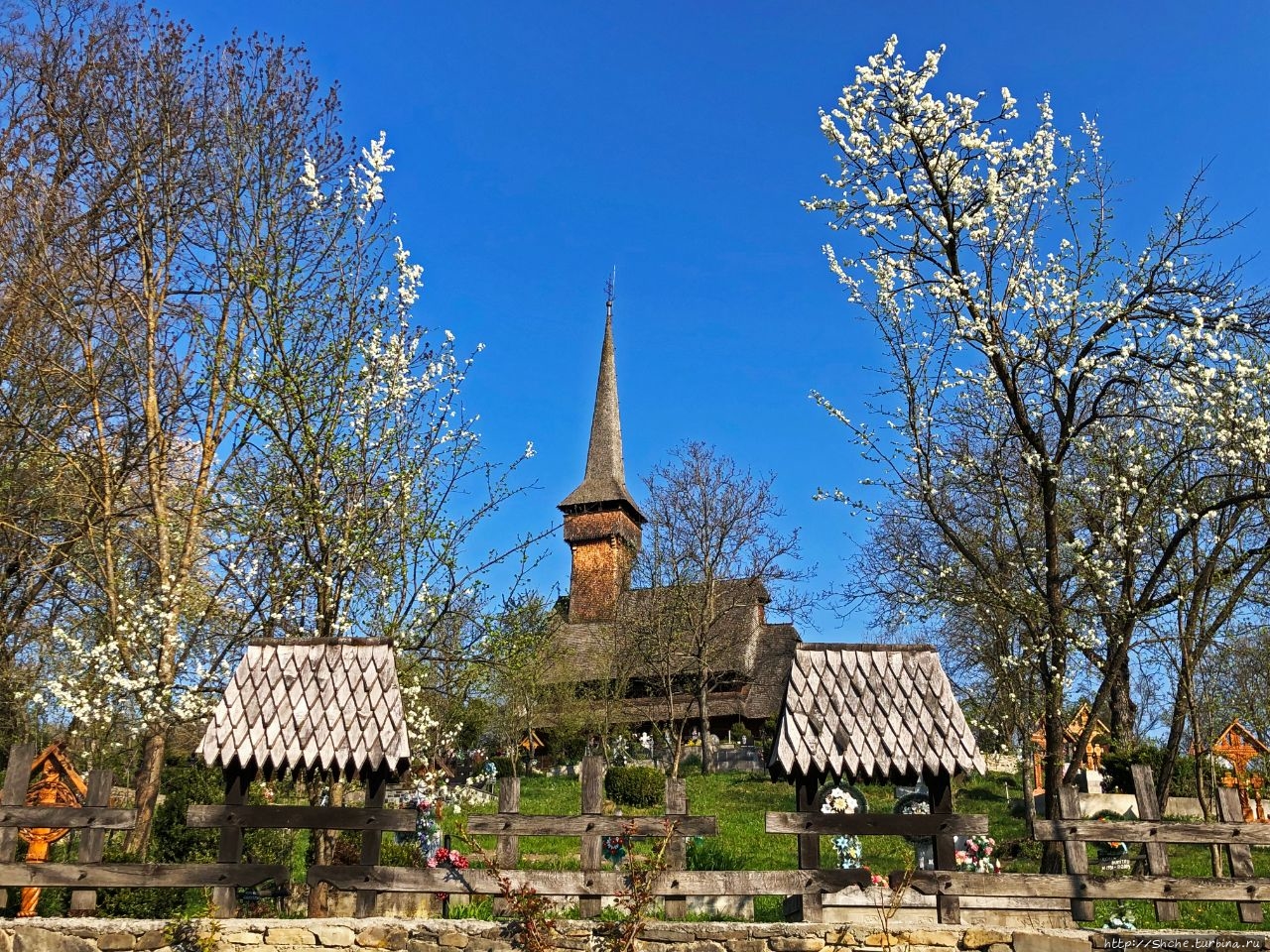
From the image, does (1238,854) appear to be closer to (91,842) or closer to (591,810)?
(591,810)

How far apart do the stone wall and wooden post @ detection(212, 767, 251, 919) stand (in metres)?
0.18

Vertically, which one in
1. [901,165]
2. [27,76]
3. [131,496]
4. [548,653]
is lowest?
[548,653]

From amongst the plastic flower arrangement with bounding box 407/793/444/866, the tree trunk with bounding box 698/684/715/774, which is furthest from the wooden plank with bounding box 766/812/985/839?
the tree trunk with bounding box 698/684/715/774

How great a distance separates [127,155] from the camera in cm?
1435

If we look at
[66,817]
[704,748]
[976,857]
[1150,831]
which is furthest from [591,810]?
[704,748]

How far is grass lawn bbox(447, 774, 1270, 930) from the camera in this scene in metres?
10.7

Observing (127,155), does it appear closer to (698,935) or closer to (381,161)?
(381,161)

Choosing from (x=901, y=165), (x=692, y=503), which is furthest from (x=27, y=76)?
(x=692, y=503)

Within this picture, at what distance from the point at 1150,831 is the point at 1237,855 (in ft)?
2.76

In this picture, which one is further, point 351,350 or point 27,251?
point 27,251

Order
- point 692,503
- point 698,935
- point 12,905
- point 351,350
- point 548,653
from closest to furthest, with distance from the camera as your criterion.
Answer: point 698,935 → point 12,905 → point 351,350 → point 548,653 → point 692,503

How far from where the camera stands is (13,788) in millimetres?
7957

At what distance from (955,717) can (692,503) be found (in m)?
27.3

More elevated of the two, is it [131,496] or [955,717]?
[131,496]
